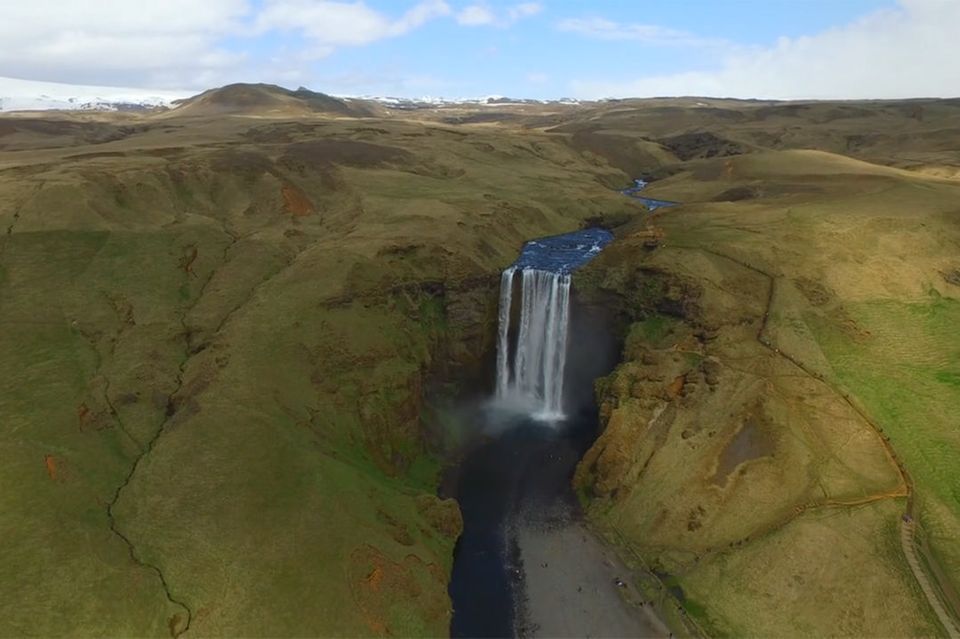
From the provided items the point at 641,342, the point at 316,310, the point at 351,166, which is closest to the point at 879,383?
the point at 641,342

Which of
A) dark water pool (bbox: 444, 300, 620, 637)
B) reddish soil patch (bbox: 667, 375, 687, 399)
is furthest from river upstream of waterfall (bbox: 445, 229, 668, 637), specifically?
reddish soil patch (bbox: 667, 375, 687, 399)

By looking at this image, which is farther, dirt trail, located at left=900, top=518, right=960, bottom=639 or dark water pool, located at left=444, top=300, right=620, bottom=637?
dark water pool, located at left=444, top=300, right=620, bottom=637

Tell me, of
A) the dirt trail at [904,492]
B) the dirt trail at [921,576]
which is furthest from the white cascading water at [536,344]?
the dirt trail at [921,576]

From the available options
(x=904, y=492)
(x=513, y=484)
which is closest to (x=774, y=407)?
(x=904, y=492)

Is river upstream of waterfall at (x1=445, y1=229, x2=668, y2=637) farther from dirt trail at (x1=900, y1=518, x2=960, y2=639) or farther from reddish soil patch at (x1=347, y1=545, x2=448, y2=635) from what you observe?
dirt trail at (x1=900, y1=518, x2=960, y2=639)

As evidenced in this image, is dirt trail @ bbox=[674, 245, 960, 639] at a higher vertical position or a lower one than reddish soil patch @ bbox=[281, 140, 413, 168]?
lower

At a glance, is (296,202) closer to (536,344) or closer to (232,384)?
(536,344)

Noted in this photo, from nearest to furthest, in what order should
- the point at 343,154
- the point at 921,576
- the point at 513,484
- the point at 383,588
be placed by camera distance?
the point at 921,576 < the point at 383,588 < the point at 513,484 < the point at 343,154

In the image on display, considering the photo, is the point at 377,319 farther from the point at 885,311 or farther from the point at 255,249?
the point at 885,311
